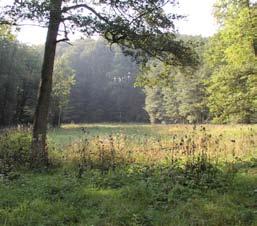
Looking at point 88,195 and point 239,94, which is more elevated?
point 239,94

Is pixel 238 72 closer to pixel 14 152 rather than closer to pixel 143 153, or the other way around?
pixel 143 153

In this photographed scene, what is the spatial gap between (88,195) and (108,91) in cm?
10022

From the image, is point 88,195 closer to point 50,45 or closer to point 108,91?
point 50,45

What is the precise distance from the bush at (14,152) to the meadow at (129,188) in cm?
3

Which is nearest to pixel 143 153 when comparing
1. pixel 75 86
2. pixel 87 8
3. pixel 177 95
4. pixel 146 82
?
pixel 146 82

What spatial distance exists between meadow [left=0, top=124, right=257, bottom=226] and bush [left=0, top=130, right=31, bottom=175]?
32mm

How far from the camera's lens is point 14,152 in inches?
520

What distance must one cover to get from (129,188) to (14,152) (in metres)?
5.65

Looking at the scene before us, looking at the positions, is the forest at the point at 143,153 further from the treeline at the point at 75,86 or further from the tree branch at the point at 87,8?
the treeline at the point at 75,86

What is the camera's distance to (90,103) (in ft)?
337

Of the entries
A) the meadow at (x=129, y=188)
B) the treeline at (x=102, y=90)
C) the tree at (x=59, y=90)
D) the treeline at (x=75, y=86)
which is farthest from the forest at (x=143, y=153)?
the treeline at (x=102, y=90)

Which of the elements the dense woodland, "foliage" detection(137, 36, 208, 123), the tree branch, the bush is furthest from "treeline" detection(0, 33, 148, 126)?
the tree branch

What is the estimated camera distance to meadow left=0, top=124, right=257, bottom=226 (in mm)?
7281

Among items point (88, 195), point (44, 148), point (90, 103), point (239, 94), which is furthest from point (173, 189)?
point (90, 103)
